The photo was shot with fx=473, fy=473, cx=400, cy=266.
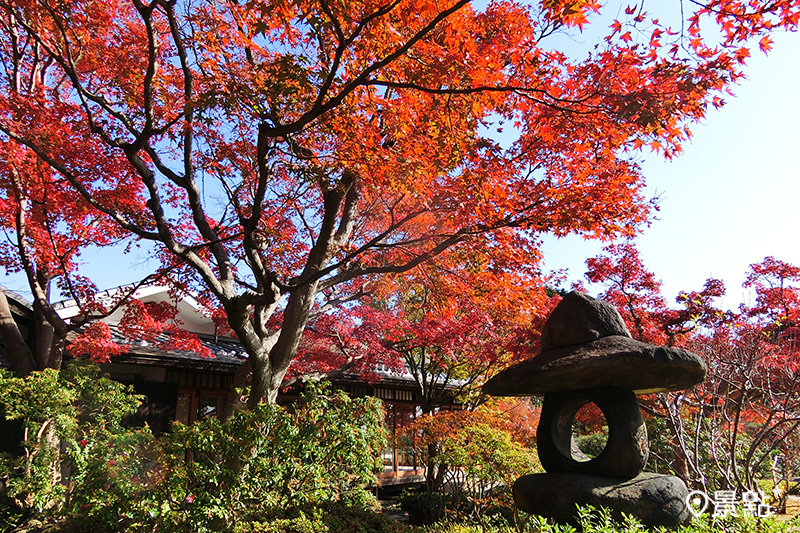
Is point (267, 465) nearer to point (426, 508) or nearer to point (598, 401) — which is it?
point (598, 401)

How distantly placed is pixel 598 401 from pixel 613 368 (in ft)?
2.24

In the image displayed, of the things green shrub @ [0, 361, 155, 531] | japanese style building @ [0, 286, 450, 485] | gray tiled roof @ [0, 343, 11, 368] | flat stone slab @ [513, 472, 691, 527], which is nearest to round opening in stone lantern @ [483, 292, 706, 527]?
flat stone slab @ [513, 472, 691, 527]

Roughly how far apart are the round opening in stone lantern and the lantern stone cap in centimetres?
1

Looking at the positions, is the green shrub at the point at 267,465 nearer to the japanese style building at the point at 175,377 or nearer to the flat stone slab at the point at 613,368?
the flat stone slab at the point at 613,368

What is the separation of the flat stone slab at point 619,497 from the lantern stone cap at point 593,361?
3.29 ft

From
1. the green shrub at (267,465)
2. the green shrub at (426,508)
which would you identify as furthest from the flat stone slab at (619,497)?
the green shrub at (426,508)

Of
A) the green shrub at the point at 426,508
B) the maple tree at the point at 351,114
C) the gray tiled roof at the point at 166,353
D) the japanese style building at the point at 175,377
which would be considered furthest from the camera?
the japanese style building at the point at 175,377

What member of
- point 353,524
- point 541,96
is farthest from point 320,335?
point 541,96

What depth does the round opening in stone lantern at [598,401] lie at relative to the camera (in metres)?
5.09

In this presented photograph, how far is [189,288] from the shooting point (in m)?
9.97

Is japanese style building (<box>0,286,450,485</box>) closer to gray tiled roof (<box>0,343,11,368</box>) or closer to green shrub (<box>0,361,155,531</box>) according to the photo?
gray tiled roof (<box>0,343,11,368</box>)

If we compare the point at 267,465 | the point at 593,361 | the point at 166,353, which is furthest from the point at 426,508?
the point at 166,353

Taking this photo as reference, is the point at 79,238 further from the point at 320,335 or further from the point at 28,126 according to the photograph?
the point at 320,335

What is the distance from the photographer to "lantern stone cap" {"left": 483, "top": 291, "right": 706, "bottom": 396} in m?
5.13
